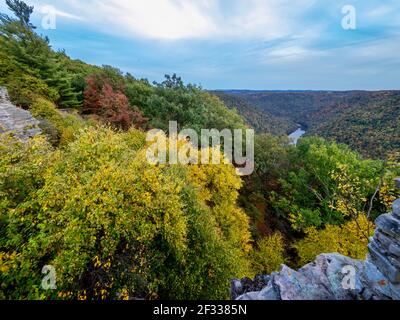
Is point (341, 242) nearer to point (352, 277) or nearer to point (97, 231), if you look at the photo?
point (352, 277)

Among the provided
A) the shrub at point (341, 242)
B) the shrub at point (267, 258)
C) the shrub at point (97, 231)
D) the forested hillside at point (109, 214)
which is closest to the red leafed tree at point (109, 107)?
the forested hillside at point (109, 214)

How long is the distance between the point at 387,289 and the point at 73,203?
30.9 feet

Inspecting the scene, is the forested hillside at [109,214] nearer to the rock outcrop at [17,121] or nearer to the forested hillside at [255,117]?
the rock outcrop at [17,121]

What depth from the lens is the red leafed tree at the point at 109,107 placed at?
23594mm

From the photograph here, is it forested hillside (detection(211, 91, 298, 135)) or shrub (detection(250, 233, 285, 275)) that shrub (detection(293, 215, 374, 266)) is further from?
forested hillside (detection(211, 91, 298, 135))

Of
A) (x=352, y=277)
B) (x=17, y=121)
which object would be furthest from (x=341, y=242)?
(x=17, y=121)

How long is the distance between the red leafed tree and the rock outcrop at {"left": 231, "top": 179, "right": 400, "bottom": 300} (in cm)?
1965

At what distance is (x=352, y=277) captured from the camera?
6.96 meters

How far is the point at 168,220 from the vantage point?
8711 mm

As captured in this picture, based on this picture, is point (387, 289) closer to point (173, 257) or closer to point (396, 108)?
point (173, 257)

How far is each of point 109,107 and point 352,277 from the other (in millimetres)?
24542

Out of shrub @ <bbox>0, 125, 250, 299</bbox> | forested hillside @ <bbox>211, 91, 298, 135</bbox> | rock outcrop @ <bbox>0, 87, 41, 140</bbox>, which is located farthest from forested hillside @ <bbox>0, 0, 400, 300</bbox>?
forested hillside @ <bbox>211, 91, 298, 135</bbox>

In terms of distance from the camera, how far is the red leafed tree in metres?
23.6

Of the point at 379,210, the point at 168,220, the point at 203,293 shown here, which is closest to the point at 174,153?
the point at 168,220
